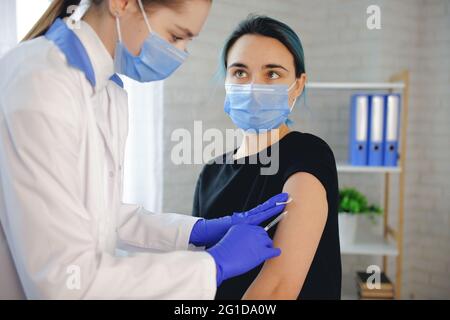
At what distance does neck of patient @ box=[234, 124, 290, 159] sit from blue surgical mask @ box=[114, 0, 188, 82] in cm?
38

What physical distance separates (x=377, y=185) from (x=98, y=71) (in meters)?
1.96

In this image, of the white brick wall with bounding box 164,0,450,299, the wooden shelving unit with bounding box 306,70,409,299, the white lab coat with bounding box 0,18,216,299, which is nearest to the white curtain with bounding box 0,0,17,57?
the white lab coat with bounding box 0,18,216,299

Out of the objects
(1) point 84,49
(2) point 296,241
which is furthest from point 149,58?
(2) point 296,241

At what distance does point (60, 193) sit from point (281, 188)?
558 millimetres

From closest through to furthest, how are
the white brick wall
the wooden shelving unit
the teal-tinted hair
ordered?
the teal-tinted hair < the wooden shelving unit < the white brick wall

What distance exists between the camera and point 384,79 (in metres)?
2.49

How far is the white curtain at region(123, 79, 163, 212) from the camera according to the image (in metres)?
1.86

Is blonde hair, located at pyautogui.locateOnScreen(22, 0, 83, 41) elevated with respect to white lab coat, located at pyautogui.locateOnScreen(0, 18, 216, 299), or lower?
elevated

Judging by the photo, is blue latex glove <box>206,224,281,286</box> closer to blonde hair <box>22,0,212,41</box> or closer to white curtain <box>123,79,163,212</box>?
blonde hair <box>22,0,212,41</box>

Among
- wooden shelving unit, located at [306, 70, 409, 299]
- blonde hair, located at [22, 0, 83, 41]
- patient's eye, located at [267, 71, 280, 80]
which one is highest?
blonde hair, located at [22, 0, 83, 41]

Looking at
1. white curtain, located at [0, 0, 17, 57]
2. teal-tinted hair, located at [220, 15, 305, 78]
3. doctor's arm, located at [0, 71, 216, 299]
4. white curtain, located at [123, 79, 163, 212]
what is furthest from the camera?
white curtain, located at [123, 79, 163, 212]

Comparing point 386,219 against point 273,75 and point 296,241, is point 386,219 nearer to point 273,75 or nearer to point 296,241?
point 273,75

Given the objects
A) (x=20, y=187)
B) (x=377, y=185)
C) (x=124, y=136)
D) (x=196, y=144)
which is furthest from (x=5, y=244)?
(x=377, y=185)

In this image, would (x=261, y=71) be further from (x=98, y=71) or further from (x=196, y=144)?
(x=196, y=144)
